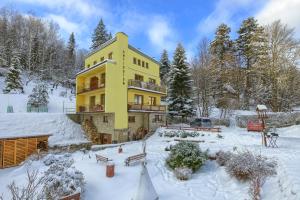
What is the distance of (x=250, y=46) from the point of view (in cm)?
3806

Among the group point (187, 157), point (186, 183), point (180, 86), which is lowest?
point (186, 183)

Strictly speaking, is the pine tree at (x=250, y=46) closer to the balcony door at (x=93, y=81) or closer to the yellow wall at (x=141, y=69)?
the yellow wall at (x=141, y=69)

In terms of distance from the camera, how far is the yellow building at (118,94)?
2500cm

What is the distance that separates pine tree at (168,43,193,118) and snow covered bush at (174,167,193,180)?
22.2m

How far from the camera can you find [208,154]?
1527 centimetres

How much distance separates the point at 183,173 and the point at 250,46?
33183mm

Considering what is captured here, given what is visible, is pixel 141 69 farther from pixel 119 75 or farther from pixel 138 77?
pixel 119 75

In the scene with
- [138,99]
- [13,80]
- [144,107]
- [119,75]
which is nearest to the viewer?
[119,75]

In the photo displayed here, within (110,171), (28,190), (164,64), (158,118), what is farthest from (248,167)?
(164,64)

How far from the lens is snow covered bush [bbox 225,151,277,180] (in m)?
10.3

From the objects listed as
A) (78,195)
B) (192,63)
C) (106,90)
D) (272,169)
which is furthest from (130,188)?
(192,63)

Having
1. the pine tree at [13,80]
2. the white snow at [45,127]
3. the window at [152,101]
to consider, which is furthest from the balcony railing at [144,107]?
the pine tree at [13,80]

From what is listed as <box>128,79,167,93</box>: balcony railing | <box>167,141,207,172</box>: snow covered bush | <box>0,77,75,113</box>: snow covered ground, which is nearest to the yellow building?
<box>128,79,167,93</box>: balcony railing

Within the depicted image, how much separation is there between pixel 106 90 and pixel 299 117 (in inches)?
1022
